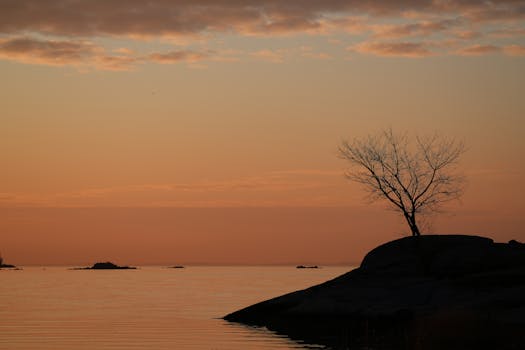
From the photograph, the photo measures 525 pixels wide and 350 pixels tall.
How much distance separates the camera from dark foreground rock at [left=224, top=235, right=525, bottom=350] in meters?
44.3

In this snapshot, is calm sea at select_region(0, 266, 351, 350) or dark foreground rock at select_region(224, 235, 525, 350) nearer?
dark foreground rock at select_region(224, 235, 525, 350)

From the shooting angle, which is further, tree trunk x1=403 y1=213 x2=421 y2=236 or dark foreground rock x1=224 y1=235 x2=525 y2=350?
tree trunk x1=403 y1=213 x2=421 y2=236

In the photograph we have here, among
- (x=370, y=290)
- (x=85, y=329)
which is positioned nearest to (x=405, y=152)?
(x=370, y=290)

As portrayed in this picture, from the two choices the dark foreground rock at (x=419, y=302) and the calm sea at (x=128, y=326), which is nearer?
the dark foreground rock at (x=419, y=302)

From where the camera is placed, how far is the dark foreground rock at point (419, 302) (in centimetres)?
4431

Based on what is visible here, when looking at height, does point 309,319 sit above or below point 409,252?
below

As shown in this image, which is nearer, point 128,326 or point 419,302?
point 419,302

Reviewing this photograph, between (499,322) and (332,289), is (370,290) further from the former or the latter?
(499,322)

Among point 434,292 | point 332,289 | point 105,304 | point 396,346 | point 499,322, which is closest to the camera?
point 396,346

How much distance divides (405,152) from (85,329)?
23.6 metres

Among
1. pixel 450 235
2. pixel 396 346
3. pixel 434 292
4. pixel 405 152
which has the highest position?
pixel 405 152

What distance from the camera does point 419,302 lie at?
54031 mm

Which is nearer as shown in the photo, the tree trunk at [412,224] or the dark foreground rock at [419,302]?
the dark foreground rock at [419,302]

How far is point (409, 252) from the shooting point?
63.5 meters
